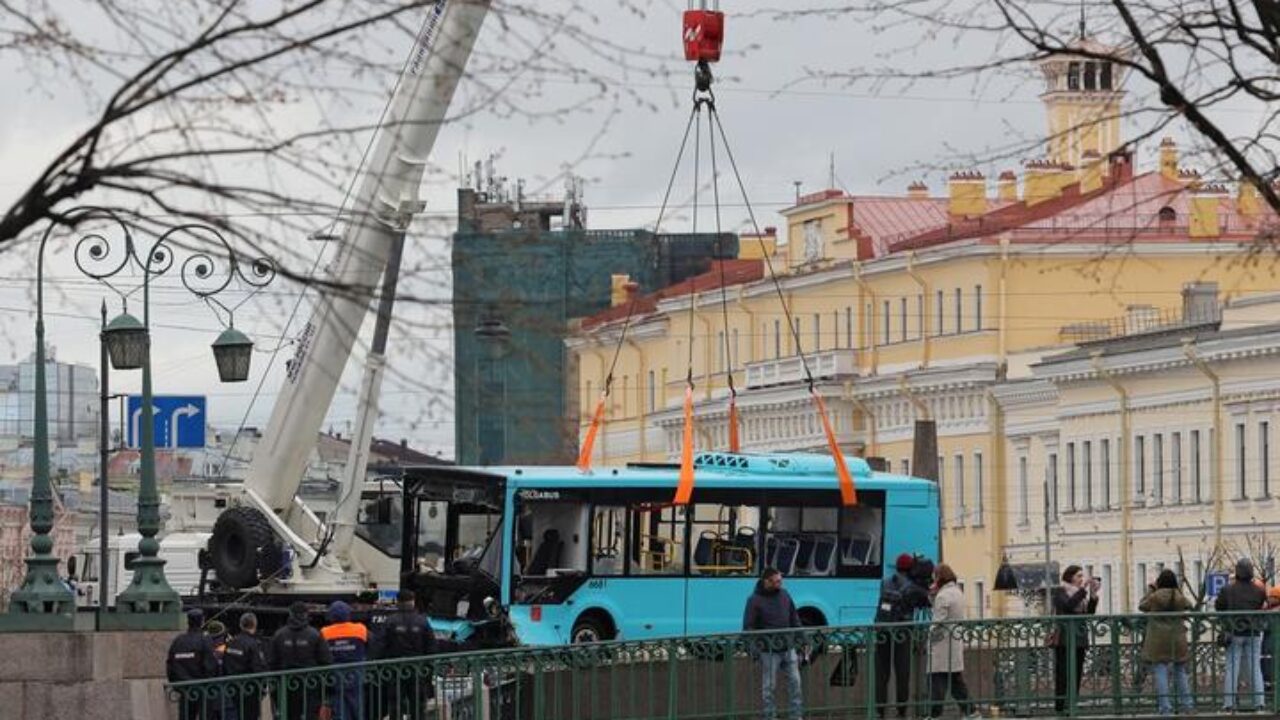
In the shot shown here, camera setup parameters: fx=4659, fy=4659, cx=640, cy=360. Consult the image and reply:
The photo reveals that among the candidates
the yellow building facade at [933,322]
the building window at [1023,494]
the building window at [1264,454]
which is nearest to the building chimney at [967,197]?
the yellow building facade at [933,322]

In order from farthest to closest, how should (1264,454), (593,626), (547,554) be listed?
(1264,454) < (547,554) < (593,626)

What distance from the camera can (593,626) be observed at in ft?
148

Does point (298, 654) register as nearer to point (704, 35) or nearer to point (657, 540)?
point (704, 35)

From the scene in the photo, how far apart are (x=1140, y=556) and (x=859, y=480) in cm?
5153

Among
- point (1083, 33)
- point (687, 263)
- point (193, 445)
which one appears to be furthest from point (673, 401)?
point (1083, 33)

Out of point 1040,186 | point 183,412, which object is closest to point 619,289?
point 1040,186

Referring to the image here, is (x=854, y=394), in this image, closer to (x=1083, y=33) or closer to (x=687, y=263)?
(x=687, y=263)

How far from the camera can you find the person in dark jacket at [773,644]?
1325 inches

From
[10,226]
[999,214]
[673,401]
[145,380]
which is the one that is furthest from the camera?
[673,401]

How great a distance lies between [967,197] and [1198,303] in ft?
63.6

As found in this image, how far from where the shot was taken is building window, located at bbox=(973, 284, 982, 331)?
110 meters

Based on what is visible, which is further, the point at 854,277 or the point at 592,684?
the point at 854,277

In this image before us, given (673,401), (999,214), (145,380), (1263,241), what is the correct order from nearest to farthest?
(1263,241), (145,380), (999,214), (673,401)

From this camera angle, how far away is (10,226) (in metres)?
17.9
